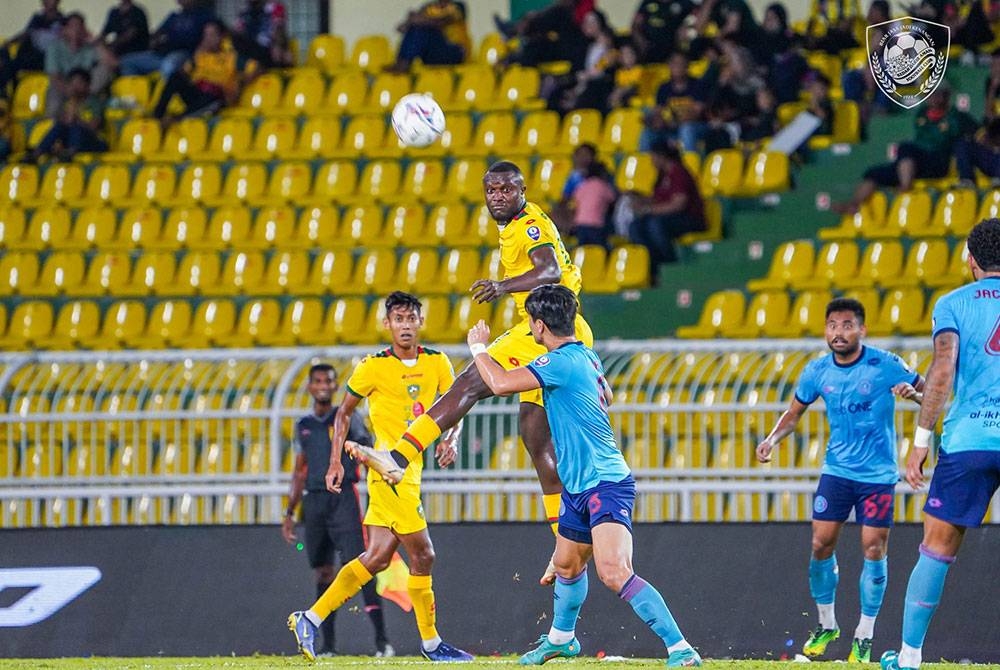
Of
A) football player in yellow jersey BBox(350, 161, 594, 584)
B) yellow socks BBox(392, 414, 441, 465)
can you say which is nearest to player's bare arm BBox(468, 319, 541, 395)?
yellow socks BBox(392, 414, 441, 465)

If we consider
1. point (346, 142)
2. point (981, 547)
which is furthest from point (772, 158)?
point (981, 547)

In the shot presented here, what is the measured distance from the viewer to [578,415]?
9227 mm

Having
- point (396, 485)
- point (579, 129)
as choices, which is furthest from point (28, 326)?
point (396, 485)

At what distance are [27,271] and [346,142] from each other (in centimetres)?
416

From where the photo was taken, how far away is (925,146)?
19109 millimetres

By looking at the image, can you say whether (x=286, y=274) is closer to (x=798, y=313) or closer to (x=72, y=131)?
(x=72, y=131)

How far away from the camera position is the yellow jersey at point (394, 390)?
11.6 meters

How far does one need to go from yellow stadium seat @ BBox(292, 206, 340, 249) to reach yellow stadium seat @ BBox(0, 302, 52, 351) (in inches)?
111

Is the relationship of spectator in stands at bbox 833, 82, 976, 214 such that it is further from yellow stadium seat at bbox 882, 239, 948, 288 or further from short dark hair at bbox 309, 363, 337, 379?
short dark hair at bbox 309, 363, 337, 379

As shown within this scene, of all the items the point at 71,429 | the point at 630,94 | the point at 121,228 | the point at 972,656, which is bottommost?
the point at 972,656

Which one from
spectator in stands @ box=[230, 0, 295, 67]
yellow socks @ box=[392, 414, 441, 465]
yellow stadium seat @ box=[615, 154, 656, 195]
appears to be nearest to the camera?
yellow socks @ box=[392, 414, 441, 465]

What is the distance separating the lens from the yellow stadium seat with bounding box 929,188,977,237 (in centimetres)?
1797

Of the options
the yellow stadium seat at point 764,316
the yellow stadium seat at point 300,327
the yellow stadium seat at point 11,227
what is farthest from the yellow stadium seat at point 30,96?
the yellow stadium seat at point 764,316

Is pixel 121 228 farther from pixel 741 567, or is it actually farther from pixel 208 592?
pixel 741 567
